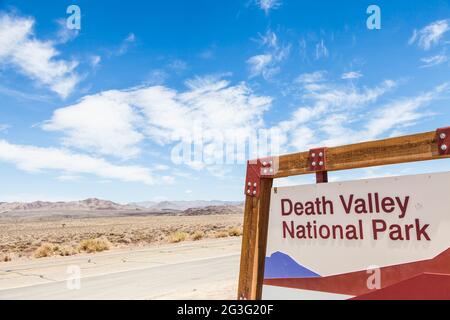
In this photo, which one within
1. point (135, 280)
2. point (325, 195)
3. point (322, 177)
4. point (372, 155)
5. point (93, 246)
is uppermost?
point (372, 155)

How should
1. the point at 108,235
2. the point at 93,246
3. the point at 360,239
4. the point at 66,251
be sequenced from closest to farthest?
the point at 360,239 < the point at 66,251 < the point at 93,246 < the point at 108,235

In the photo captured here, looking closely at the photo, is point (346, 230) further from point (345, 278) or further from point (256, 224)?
point (256, 224)

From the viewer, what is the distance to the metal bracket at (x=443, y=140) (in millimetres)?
3158

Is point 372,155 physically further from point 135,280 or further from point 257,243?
point 135,280

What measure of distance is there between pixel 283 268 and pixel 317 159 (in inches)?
44.5

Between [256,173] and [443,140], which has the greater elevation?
[443,140]

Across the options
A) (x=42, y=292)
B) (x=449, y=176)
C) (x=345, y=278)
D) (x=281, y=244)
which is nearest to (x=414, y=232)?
(x=449, y=176)

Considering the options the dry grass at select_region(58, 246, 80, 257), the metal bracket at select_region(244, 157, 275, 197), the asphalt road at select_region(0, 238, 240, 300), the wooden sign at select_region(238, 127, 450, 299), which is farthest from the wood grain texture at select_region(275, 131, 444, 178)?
the dry grass at select_region(58, 246, 80, 257)

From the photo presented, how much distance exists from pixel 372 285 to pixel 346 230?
0.50m

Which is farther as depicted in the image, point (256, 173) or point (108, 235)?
point (108, 235)

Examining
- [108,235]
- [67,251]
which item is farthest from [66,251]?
[108,235]

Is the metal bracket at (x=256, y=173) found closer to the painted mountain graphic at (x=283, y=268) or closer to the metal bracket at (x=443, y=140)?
the painted mountain graphic at (x=283, y=268)

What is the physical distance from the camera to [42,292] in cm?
918

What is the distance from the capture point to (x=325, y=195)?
3.90 m
